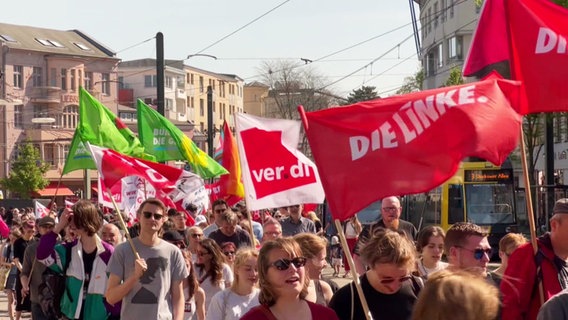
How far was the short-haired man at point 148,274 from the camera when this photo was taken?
8680 mm

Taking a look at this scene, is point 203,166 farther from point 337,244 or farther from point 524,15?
point 524,15

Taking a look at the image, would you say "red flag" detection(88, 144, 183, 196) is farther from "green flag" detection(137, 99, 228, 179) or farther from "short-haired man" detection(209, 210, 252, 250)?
"green flag" detection(137, 99, 228, 179)

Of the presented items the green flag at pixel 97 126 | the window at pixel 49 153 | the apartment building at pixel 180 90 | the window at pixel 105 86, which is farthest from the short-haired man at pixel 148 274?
the apartment building at pixel 180 90

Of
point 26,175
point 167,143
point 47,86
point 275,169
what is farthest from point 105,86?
point 275,169

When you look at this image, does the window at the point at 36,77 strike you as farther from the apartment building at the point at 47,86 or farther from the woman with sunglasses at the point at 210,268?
the woman with sunglasses at the point at 210,268

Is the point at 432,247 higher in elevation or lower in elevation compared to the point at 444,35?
lower

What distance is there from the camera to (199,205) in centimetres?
1739

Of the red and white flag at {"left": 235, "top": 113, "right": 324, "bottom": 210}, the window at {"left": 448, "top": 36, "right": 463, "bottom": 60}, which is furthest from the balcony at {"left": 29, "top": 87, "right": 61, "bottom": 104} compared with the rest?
the red and white flag at {"left": 235, "top": 113, "right": 324, "bottom": 210}

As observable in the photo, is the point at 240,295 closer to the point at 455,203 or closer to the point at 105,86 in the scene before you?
the point at 455,203

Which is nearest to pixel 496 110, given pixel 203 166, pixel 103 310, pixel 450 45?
pixel 103 310

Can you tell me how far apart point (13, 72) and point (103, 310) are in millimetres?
76100

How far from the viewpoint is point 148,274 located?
8734 mm

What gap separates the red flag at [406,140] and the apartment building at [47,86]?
249 ft

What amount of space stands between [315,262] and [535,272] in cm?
148
